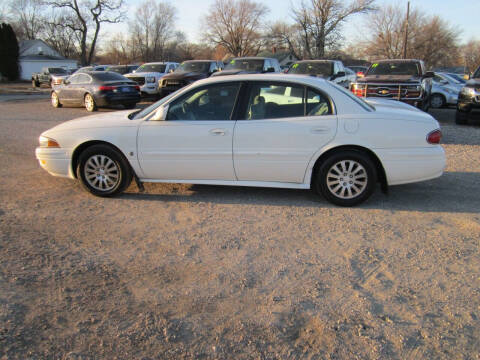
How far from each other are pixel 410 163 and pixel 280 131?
62.3 inches

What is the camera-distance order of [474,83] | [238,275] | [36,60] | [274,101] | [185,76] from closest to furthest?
[238,275], [274,101], [474,83], [185,76], [36,60]

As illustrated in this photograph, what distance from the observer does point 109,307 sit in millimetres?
3035

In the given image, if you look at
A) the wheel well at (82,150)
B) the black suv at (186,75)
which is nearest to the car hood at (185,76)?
the black suv at (186,75)

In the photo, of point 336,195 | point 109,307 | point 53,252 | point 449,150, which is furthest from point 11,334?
point 449,150

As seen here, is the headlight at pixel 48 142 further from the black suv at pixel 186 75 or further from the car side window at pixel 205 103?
the black suv at pixel 186 75

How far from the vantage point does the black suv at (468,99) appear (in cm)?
1127

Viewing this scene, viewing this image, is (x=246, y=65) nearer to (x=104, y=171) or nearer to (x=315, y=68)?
(x=315, y=68)

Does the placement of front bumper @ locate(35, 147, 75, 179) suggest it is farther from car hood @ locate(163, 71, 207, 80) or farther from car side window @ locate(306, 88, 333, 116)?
car hood @ locate(163, 71, 207, 80)

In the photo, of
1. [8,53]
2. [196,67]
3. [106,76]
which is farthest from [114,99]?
[8,53]

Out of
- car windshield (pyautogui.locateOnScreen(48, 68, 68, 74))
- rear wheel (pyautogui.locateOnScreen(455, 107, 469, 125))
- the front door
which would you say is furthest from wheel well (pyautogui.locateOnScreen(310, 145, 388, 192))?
car windshield (pyautogui.locateOnScreen(48, 68, 68, 74))

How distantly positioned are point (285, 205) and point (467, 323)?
2.64 m

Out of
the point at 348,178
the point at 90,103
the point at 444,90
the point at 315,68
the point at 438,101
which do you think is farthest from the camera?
the point at 438,101

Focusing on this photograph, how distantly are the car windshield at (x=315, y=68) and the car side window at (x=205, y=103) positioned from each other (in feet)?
31.6

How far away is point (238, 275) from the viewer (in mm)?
3496
